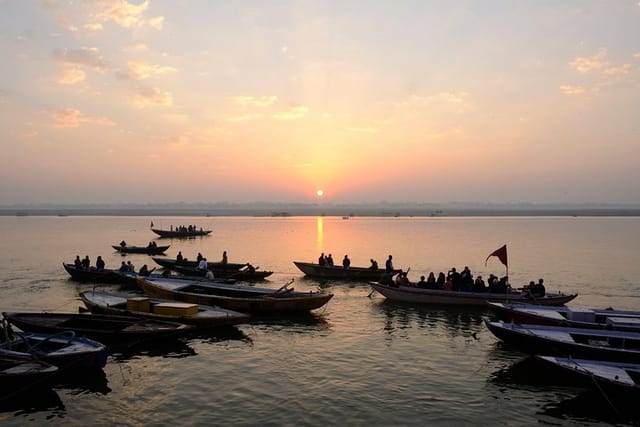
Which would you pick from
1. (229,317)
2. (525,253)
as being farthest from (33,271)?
(525,253)

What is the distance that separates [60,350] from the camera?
58.0ft

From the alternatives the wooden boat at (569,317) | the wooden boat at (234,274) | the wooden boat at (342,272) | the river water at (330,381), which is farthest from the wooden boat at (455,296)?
the wooden boat at (234,274)

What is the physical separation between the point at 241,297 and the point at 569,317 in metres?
17.7

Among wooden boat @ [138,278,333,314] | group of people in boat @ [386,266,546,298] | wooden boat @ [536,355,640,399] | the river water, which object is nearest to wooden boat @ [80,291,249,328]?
the river water

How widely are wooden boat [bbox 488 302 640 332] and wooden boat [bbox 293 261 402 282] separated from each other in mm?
16146

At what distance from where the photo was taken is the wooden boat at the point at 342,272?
41.7 metres

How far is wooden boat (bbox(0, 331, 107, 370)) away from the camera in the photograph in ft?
56.3

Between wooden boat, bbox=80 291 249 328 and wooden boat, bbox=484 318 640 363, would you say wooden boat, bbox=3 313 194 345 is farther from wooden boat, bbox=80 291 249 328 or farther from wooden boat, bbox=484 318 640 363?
wooden boat, bbox=484 318 640 363

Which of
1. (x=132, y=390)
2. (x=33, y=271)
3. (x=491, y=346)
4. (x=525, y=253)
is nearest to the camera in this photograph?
(x=132, y=390)

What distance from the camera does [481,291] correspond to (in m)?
30.8

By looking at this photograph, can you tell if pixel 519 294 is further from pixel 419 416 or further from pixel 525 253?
pixel 525 253

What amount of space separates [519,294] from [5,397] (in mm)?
26568

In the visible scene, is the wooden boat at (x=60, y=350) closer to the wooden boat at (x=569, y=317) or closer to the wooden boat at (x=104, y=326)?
the wooden boat at (x=104, y=326)

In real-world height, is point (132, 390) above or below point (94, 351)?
below
